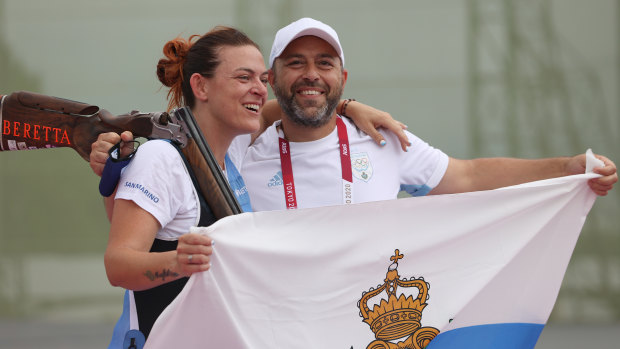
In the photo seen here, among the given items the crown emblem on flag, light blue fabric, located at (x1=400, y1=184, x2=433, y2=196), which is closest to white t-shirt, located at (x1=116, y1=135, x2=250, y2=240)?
the crown emblem on flag

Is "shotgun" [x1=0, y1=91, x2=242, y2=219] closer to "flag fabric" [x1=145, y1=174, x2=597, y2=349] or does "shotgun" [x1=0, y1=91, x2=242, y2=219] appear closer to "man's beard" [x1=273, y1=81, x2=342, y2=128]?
"flag fabric" [x1=145, y1=174, x2=597, y2=349]

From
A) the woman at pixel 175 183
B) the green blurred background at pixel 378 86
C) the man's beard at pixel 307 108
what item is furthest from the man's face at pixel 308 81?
the green blurred background at pixel 378 86

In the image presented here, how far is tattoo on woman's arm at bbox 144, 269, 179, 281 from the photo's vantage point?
5.05 feet

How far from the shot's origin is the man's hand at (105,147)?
1799mm

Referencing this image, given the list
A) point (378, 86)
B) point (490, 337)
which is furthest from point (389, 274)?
point (378, 86)

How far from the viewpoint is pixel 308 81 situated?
89.7 inches

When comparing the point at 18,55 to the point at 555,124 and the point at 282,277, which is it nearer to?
the point at 555,124

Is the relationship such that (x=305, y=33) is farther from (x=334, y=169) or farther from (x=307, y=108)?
(x=334, y=169)

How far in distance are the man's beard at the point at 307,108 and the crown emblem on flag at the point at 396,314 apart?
0.60 m

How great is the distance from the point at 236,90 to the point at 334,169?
1.72ft

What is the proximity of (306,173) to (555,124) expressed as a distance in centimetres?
522

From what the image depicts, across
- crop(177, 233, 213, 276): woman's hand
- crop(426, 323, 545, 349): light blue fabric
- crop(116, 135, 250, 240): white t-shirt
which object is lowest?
crop(426, 323, 545, 349): light blue fabric

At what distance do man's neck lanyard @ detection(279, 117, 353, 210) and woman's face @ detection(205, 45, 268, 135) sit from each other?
0.35 m

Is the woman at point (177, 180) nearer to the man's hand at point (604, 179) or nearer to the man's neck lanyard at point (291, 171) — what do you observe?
the man's neck lanyard at point (291, 171)
